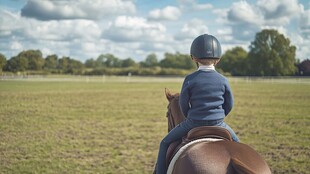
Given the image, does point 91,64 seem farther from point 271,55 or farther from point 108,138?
point 108,138

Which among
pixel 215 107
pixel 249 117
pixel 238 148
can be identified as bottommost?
pixel 249 117

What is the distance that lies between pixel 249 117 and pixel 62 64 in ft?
206

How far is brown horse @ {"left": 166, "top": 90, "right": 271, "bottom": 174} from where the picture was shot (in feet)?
9.51

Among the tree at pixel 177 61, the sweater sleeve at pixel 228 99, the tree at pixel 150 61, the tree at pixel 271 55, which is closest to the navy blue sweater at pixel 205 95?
the sweater sleeve at pixel 228 99

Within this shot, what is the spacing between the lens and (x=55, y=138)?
39.1 ft

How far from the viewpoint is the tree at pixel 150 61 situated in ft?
389

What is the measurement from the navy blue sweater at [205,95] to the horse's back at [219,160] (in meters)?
0.46

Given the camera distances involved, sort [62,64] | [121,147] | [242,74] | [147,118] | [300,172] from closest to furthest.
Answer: [300,172] < [121,147] < [147,118] < [62,64] < [242,74]

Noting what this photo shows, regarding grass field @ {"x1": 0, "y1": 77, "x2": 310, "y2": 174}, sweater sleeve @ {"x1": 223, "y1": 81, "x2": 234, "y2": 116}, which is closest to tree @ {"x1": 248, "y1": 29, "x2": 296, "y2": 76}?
grass field @ {"x1": 0, "y1": 77, "x2": 310, "y2": 174}

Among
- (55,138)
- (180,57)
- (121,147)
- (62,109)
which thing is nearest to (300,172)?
(121,147)

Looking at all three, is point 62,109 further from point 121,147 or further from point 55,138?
point 121,147

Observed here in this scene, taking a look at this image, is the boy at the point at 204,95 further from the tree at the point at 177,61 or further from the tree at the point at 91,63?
the tree at the point at 91,63

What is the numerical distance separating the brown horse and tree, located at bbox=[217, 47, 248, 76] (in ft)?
262

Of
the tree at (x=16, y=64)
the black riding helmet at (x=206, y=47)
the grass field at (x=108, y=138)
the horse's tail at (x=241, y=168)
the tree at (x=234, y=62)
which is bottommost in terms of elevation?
the grass field at (x=108, y=138)
